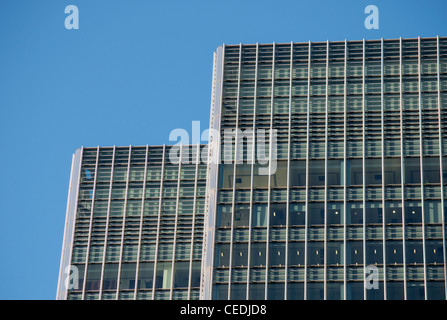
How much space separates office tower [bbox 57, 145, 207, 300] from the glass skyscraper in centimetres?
2431

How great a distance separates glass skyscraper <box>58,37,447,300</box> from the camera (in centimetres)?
11638

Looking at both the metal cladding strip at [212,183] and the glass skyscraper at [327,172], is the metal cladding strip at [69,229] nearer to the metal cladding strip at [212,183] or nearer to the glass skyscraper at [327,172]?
the glass skyscraper at [327,172]

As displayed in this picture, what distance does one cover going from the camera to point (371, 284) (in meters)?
115

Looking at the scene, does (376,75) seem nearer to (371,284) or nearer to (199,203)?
(371,284)

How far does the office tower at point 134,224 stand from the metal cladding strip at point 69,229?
0.56 feet

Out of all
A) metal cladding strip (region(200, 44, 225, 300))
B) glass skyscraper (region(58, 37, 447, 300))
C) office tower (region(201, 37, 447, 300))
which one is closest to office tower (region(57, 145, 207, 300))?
glass skyscraper (region(58, 37, 447, 300))

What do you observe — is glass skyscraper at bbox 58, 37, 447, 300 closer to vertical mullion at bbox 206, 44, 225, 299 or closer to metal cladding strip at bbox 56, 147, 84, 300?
vertical mullion at bbox 206, 44, 225, 299

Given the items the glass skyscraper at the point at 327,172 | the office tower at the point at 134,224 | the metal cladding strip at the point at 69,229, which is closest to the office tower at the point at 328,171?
the glass skyscraper at the point at 327,172

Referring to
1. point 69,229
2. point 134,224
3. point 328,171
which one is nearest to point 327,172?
point 328,171

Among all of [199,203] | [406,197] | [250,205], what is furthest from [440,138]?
[199,203]

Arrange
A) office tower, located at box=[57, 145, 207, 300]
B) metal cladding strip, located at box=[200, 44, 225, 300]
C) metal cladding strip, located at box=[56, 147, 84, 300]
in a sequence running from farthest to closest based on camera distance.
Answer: metal cladding strip, located at box=[56, 147, 84, 300]
office tower, located at box=[57, 145, 207, 300]
metal cladding strip, located at box=[200, 44, 225, 300]

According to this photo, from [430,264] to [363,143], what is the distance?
1877 cm

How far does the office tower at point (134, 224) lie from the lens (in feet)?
497

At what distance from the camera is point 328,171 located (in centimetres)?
12325
